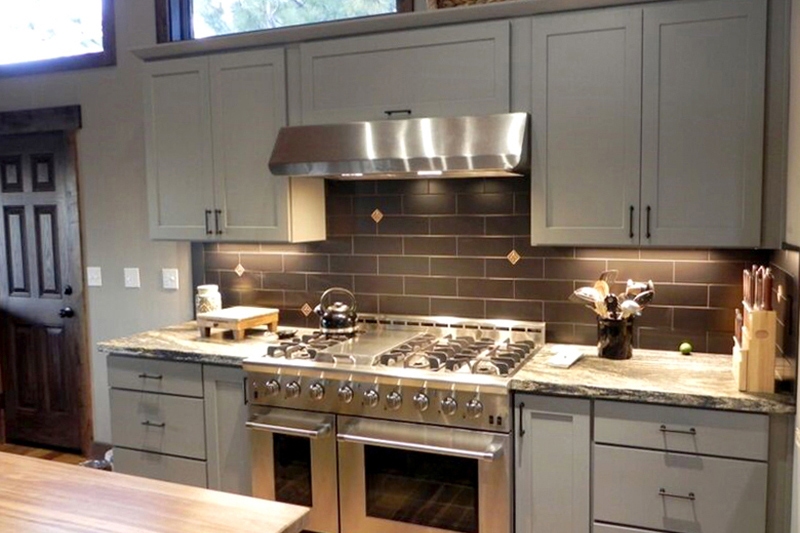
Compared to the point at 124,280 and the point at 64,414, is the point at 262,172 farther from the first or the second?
the point at 64,414

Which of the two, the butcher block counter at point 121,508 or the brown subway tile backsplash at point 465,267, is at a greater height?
the brown subway tile backsplash at point 465,267

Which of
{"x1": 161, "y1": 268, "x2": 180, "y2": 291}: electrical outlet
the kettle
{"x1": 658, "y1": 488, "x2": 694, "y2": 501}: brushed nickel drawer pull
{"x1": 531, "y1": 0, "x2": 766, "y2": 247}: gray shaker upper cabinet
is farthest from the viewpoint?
{"x1": 161, "y1": 268, "x2": 180, "y2": 291}: electrical outlet

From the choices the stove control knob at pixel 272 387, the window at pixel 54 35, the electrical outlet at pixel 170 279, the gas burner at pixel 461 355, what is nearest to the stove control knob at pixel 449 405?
the gas burner at pixel 461 355

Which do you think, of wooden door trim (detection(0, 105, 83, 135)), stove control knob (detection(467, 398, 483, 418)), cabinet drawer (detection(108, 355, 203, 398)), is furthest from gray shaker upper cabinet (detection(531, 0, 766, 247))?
wooden door trim (detection(0, 105, 83, 135))

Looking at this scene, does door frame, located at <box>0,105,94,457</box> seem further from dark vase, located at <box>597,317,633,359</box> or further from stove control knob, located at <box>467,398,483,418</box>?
dark vase, located at <box>597,317,633,359</box>

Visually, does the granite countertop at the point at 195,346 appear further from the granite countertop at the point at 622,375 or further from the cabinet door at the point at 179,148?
the cabinet door at the point at 179,148

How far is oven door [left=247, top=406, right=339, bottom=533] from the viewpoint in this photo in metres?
2.86

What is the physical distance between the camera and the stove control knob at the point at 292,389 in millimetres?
2898

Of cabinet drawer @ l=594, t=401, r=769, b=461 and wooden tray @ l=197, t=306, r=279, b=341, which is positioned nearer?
cabinet drawer @ l=594, t=401, r=769, b=461

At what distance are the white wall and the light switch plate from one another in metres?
0.03

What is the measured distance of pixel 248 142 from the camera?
3.30 metres

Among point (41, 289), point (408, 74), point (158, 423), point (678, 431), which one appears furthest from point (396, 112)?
point (41, 289)

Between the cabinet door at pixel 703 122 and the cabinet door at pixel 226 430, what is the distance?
6.06 feet

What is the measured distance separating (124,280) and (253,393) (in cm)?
153
